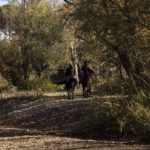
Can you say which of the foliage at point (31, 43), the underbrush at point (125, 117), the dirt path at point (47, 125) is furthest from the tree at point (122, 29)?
the foliage at point (31, 43)

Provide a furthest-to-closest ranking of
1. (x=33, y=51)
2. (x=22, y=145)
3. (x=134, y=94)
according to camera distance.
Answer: (x=33, y=51)
(x=134, y=94)
(x=22, y=145)

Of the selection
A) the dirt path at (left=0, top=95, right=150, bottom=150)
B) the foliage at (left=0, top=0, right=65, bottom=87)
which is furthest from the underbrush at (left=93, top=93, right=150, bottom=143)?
the foliage at (left=0, top=0, right=65, bottom=87)

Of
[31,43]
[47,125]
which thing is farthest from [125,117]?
[31,43]

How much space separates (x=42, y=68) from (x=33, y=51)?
185cm

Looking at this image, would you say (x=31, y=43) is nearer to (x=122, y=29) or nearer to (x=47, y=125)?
(x=47, y=125)

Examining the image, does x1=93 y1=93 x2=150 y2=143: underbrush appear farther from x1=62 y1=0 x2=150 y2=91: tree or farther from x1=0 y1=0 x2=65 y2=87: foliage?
x1=0 y1=0 x2=65 y2=87: foliage

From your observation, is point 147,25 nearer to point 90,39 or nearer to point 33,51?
point 90,39

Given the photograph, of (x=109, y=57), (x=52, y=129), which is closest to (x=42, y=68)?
(x=52, y=129)

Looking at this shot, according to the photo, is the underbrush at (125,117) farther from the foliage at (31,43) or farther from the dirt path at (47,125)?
the foliage at (31,43)

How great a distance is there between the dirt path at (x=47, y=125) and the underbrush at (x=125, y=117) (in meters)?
0.62

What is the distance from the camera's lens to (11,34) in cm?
4806

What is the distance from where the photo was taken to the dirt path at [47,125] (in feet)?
55.5

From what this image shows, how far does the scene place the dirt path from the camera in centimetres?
1692

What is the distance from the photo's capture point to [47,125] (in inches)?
928
